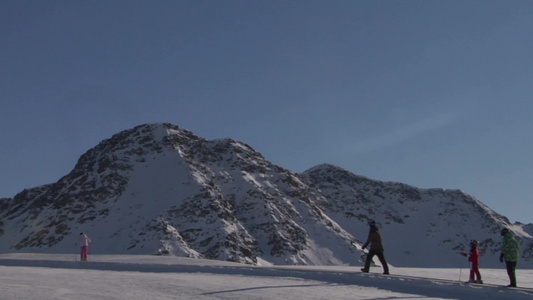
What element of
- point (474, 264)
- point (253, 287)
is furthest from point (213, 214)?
point (253, 287)

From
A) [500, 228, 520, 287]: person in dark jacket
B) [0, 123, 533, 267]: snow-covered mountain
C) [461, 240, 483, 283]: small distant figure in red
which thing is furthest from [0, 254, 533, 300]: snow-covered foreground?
[0, 123, 533, 267]: snow-covered mountain

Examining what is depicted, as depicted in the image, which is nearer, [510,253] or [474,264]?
[510,253]

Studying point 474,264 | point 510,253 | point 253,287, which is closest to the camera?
point 253,287

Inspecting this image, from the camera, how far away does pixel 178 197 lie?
4102 inches

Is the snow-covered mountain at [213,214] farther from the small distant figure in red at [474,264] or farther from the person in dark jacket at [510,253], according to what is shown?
the person in dark jacket at [510,253]

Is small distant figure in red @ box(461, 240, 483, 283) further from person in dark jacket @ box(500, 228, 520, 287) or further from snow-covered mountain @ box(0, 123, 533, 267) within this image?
snow-covered mountain @ box(0, 123, 533, 267)

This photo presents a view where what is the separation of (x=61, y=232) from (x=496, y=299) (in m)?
88.7

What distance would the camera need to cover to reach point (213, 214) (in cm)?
9962

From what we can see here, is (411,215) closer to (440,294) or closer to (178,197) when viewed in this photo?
(178,197)

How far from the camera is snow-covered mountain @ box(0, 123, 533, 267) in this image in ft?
304

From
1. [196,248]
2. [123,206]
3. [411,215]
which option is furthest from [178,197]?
[411,215]

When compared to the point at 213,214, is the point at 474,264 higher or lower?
lower

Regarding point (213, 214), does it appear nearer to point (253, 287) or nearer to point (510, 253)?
point (510, 253)

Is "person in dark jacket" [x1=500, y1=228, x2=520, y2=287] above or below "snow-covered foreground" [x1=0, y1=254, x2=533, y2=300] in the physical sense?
above
